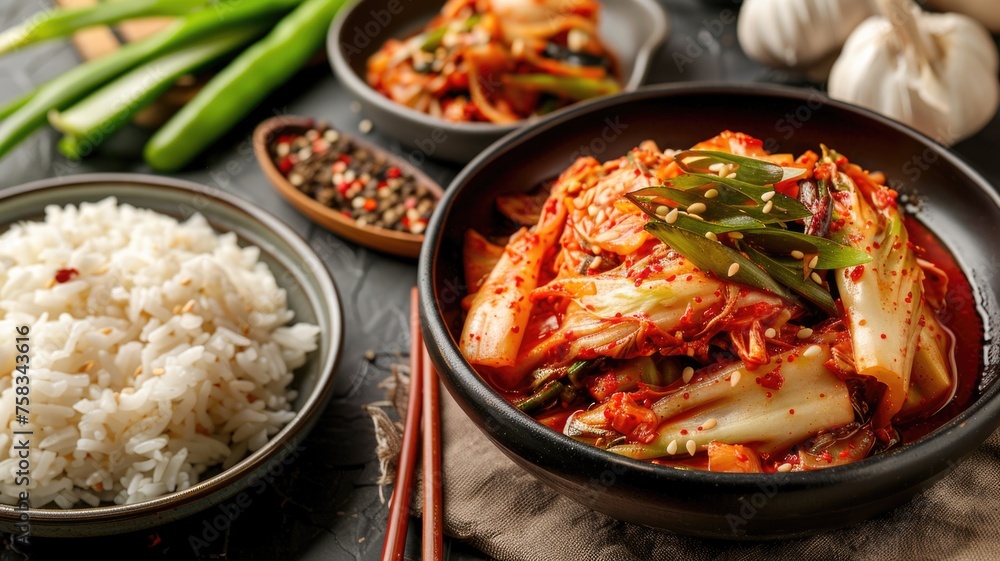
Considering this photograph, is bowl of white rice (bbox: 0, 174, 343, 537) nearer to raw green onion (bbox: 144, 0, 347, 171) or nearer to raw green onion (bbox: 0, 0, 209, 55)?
raw green onion (bbox: 144, 0, 347, 171)

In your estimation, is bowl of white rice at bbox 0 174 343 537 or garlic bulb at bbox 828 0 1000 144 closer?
bowl of white rice at bbox 0 174 343 537

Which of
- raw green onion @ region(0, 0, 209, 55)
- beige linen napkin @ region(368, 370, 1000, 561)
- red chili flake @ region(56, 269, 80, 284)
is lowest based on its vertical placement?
beige linen napkin @ region(368, 370, 1000, 561)

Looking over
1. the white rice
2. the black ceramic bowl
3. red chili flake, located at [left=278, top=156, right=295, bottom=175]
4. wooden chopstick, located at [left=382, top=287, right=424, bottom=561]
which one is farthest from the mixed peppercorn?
the black ceramic bowl

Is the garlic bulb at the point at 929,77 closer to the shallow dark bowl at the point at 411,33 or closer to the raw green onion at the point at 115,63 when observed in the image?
the shallow dark bowl at the point at 411,33

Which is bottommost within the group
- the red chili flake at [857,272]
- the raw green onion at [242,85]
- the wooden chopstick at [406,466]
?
the wooden chopstick at [406,466]

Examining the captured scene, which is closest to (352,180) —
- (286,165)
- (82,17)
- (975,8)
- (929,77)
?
(286,165)

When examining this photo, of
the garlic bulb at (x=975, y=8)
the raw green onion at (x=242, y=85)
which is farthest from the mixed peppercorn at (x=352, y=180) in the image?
the garlic bulb at (x=975, y=8)
